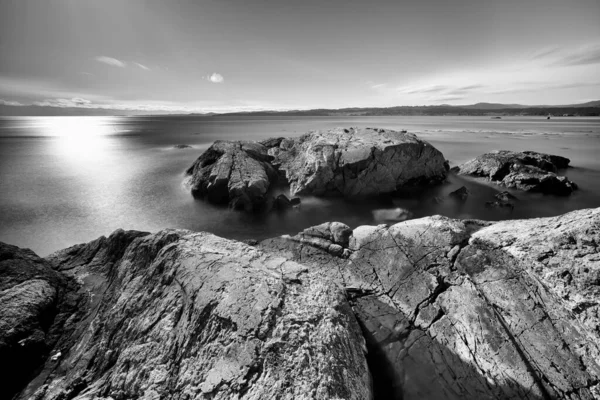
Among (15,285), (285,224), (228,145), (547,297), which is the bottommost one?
(285,224)

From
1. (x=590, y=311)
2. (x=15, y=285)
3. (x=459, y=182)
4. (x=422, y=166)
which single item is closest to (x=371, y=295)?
(x=590, y=311)

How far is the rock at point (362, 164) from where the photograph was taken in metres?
17.2

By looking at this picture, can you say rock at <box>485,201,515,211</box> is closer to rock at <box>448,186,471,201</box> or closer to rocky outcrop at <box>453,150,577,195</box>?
rock at <box>448,186,471,201</box>

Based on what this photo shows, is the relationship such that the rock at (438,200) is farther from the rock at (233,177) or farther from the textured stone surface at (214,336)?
the textured stone surface at (214,336)

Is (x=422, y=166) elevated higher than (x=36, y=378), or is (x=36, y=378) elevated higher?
(x=422, y=166)

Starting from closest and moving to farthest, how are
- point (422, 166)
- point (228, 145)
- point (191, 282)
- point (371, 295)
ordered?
point (191, 282)
point (371, 295)
point (422, 166)
point (228, 145)

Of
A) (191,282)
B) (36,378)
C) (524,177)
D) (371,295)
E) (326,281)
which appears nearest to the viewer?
(36,378)

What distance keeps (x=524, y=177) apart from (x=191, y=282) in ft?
74.4

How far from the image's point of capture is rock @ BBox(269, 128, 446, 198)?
17.2 meters

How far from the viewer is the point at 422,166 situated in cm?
1922

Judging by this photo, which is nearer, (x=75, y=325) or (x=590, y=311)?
(x=590, y=311)

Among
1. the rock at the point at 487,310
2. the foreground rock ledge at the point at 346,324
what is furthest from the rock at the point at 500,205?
the foreground rock ledge at the point at 346,324

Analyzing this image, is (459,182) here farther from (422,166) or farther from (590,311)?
(590,311)

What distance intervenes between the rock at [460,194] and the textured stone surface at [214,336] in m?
15.3
